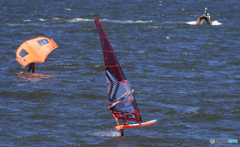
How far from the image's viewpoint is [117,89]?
71.6 feet

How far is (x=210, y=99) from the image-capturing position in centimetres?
3127

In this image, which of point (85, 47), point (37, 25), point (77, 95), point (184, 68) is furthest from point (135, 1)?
point (77, 95)

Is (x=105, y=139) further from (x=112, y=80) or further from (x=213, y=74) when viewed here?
(x=213, y=74)

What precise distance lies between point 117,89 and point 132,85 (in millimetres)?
13529

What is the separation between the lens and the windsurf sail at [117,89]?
21609mm

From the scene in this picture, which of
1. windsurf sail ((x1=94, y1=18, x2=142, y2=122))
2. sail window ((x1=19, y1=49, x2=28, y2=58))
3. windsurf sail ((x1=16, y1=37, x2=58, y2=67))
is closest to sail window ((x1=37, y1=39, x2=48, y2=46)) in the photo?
windsurf sail ((x1=16, y1=37, x2=58, y2=67))

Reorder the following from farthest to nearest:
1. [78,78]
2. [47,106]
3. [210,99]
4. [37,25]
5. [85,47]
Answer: [37,25] → [85,47] → [78,78] → [210,99] → [47,106]

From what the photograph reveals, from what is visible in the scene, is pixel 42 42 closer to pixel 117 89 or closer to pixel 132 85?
pixel 132 85

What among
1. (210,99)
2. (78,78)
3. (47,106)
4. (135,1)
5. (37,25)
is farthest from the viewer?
(135,1)

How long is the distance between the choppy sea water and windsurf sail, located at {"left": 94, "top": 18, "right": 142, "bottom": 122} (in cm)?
155

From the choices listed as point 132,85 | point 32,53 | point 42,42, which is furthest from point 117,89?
point 42,42

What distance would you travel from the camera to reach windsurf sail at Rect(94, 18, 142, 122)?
21.6 m

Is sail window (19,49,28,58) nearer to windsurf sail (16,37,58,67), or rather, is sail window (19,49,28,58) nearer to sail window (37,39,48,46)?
windsurf sail (16,37,58,67)

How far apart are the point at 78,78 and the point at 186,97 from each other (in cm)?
1003
